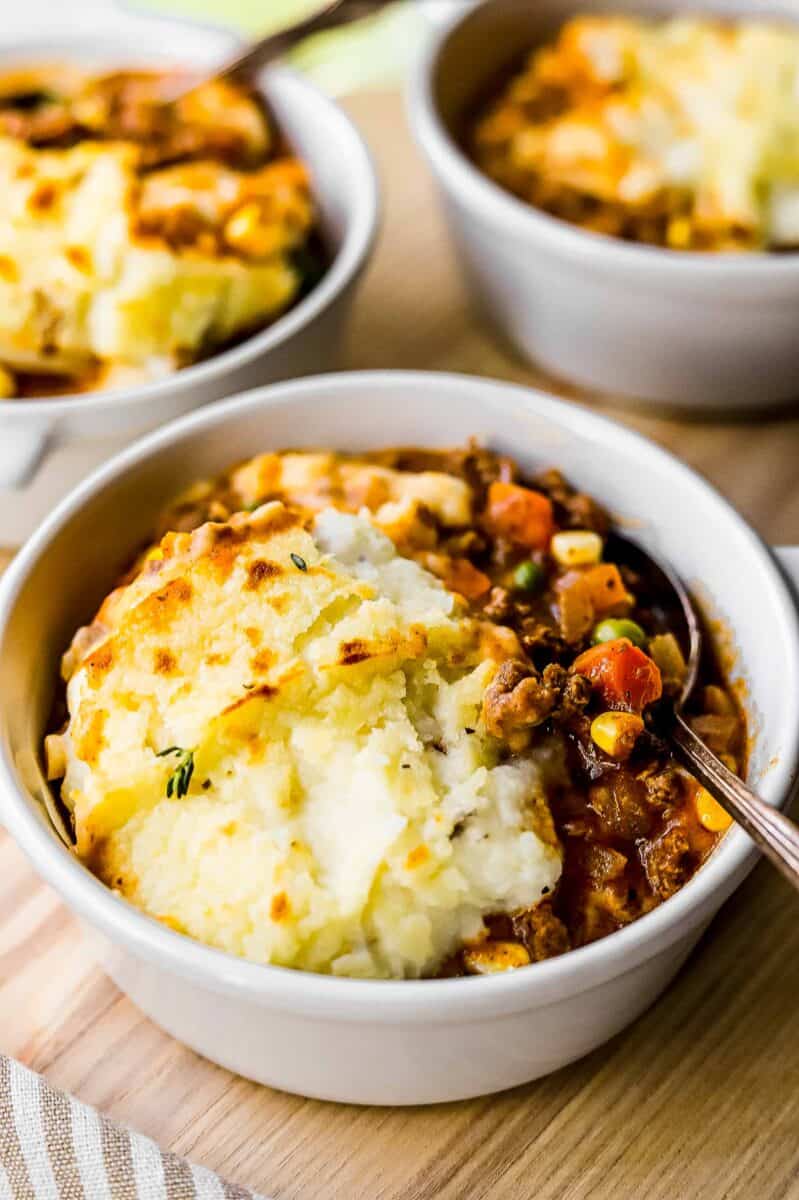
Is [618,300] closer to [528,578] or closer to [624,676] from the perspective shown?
[528,578]

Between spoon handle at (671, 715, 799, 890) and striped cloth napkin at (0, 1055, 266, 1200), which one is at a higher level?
spoon handle at (671, 715, 799, 890)

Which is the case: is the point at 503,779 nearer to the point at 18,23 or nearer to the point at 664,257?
the point at 664,257

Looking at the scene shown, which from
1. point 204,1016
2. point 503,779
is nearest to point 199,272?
point 503,779

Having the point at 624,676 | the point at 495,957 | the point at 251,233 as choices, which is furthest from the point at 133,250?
the point at 495,957

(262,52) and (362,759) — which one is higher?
(262,52)

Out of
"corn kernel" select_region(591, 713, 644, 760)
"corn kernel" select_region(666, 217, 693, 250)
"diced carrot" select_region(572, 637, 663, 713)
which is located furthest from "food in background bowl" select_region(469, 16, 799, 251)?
"corn kernel" select_region(591, 713, 644, 760)

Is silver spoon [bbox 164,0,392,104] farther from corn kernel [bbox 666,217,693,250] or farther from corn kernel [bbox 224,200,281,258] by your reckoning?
corn kernel [bbox 666,217,693,250]
